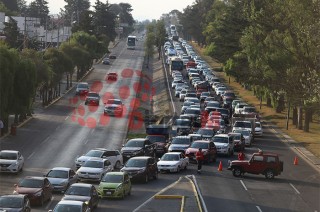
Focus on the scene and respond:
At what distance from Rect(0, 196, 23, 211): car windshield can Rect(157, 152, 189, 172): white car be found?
1765 cm

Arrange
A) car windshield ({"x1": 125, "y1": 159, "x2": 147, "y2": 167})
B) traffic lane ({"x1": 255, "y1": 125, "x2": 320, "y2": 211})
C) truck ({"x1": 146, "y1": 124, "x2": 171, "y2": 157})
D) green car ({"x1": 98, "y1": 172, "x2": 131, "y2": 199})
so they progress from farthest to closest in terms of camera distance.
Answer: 1. truck ({"x1": 146, "y1": 124, "x2": 171, "y2": 157})
2. car windshield ({"x1": 125, "y1": 159, "x2": 147, "y2": 167})
3. traffic lane ({"x1": 255, "y1": 125, "x2": 320, "y2": 211})
4. green car ({"x1": 98, "y1": 172, "x2": 131, "y2": 199})

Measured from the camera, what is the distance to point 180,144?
5156cm

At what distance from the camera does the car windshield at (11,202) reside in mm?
27469

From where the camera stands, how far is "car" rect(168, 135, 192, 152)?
50.8 metres

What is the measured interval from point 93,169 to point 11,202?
1258 cm

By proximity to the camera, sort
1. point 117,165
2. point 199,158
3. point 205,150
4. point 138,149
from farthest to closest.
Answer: point 138,149, point 205,150, point 117,165, point 199,158

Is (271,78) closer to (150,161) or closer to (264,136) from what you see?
(264,136)

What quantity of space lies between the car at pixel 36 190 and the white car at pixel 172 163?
481 inches

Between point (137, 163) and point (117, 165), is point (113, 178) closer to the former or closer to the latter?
point (137, 163)

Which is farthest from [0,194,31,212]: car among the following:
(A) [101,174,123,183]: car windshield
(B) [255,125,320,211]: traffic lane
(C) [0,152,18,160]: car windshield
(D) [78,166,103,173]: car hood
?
(C) [0,152,18,160]: car windshield

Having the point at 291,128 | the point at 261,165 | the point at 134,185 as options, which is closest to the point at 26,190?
the point at 134,185

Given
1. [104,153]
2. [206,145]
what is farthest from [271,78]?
[104,153]

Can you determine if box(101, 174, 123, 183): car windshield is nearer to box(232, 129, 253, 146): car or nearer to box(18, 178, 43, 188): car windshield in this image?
box(18, 178, 43, 188): car windshield

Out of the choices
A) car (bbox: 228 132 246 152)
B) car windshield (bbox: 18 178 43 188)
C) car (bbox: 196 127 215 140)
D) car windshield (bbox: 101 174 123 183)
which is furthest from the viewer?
car (bbox: 196 127 215 140)
